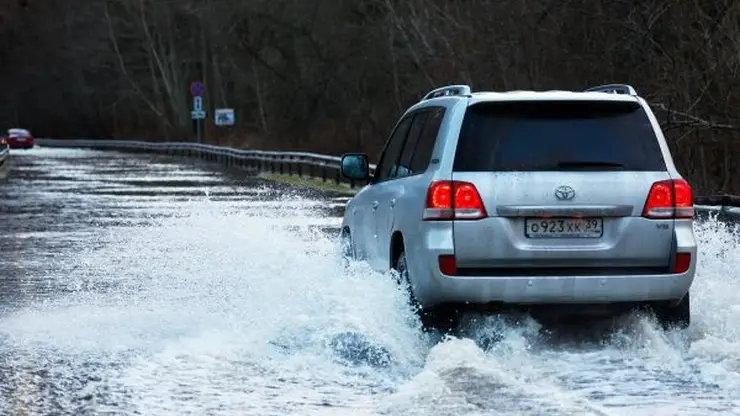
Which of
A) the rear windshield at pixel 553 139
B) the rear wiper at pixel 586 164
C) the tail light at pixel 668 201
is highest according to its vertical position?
the rear windshield at pixel 553 139

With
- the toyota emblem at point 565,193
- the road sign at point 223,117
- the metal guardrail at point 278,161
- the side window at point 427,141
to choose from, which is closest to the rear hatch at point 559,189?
the toyota emblem at point 565,193

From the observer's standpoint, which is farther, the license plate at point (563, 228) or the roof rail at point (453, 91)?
the roof rail at point (453, 91)

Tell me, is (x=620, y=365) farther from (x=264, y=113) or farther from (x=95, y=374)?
(x=264, y=113)

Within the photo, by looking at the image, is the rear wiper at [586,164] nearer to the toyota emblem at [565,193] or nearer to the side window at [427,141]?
the toyota emblem at [565,193]

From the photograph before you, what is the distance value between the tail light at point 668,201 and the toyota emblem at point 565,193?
48 cm

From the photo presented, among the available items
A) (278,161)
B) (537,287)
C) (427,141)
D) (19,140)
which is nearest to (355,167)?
(427,141)

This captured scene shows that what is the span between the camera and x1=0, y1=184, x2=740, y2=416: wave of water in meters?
8.32

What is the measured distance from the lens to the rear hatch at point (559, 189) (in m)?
9.57

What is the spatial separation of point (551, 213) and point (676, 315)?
3.71 feet

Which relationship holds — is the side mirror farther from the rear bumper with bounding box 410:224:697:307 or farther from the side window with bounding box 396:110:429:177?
the rear bumper with bounding box 410:224:697:307

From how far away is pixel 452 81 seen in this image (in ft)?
164

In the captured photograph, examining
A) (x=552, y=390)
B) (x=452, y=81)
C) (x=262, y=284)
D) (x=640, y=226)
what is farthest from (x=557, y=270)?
(x=452, y=81)

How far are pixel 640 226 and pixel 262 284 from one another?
503 cm

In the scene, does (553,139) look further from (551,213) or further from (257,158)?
(257,158)
